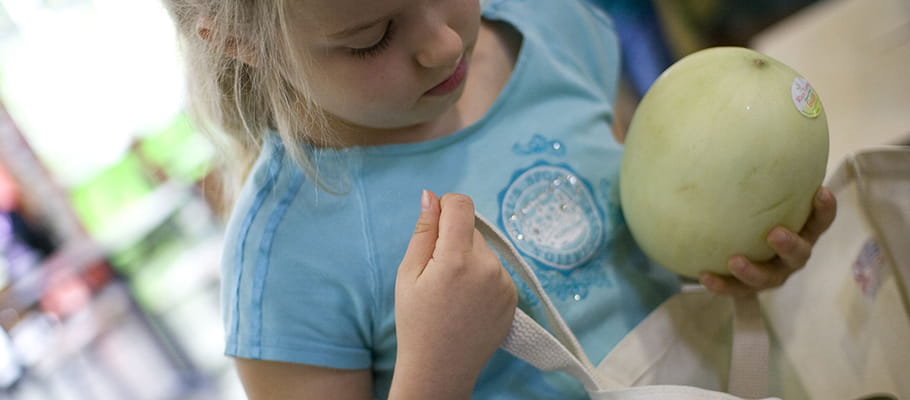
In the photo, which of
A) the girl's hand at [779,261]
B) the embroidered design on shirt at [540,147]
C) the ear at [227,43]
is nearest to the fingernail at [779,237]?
the girl's hand at [779,261]

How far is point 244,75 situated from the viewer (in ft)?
2.22

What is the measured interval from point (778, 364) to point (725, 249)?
17cm

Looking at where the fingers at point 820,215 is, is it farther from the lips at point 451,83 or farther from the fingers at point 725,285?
the lips at point 451,83

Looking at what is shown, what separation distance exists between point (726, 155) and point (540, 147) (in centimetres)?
20

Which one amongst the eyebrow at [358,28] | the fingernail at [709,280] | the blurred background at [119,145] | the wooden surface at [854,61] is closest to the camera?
the eyebrow at [358,28]

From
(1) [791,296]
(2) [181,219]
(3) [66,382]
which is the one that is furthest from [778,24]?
(3) [66,382]

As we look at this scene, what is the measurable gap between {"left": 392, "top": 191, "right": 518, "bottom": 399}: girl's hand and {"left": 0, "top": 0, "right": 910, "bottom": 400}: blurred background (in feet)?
2.69

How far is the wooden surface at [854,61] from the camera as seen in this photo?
4.16ft

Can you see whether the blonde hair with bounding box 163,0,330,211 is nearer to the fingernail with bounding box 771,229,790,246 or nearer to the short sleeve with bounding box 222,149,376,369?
the short sleeve with bounding box 222,149,376,369

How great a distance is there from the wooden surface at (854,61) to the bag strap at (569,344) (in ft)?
2.17

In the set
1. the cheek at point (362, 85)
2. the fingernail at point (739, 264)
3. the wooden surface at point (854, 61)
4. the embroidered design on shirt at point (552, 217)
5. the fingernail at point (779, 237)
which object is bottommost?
the wooden surface at point (854, 61)

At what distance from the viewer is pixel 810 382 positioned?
717 mm

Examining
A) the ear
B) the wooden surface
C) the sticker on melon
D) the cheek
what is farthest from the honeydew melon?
the wooden surface

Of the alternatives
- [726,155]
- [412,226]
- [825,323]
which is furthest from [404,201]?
[825,323]
